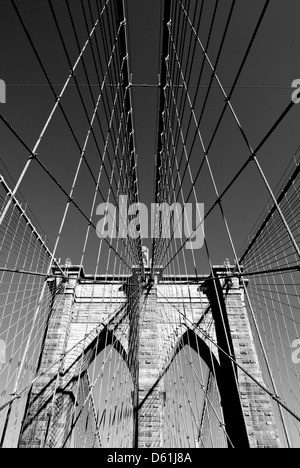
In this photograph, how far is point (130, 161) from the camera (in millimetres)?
6363

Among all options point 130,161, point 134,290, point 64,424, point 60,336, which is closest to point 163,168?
point 130,161

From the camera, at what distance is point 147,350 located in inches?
282

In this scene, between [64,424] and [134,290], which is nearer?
[64,424]

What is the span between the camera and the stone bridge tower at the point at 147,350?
596 cm

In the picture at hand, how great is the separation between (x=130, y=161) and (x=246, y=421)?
22.9ft

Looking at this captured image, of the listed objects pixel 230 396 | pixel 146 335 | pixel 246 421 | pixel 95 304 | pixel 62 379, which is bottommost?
pixel 246 421

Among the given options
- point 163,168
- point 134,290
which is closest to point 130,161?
point 163,168

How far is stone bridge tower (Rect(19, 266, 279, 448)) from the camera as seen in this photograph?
5.96 m

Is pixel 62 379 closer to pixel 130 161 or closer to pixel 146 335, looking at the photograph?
pixel 146 335

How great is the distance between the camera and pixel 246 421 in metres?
5.95
